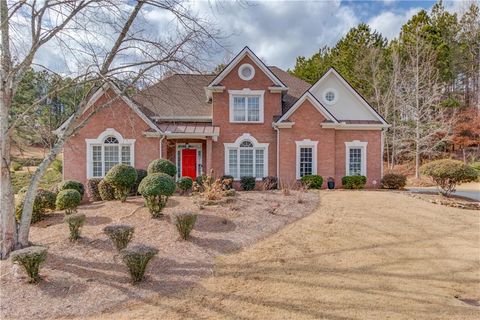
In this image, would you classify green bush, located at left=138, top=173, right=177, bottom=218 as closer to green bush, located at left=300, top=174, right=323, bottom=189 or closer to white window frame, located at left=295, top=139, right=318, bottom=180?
green bush, located at left=300, top=174, right=323, bottom=189

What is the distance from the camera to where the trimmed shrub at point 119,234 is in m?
7.55

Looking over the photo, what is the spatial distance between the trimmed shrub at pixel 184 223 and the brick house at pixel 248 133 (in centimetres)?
914

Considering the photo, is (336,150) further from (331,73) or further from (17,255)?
(17,255)

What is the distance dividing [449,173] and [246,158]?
1056cm

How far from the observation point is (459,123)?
3206 centimetres

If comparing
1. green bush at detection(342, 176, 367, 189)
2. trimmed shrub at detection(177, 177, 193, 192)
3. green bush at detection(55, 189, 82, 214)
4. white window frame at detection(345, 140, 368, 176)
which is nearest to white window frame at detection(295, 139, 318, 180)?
green bush at detection(342, 176, 367, 189)

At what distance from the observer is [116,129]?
17078 mm

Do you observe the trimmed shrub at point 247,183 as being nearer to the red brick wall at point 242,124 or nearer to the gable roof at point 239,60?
the red brick wall at point 242,124

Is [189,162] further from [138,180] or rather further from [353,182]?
[353,182]

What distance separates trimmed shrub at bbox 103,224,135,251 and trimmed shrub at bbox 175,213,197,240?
1.32 metres

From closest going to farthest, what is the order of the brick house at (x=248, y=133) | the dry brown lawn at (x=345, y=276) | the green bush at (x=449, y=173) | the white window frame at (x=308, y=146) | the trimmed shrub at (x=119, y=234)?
1. the dry brown lawn at (x=345, y=276)
2. the trimmed shrub at (x=119, y=234)
3. the green bush at (x=449, y=173)
4. the brick house at (x=248, y=133)
5. the white window frame at (x=308, y=146)

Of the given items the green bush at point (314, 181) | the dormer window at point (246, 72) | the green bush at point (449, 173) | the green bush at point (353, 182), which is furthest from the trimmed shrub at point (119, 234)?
the green bush at point (449, 173)

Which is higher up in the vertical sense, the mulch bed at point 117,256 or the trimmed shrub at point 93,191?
the trimmed shrub at point 93,191

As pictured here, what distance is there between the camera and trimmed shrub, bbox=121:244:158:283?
6207 mm
